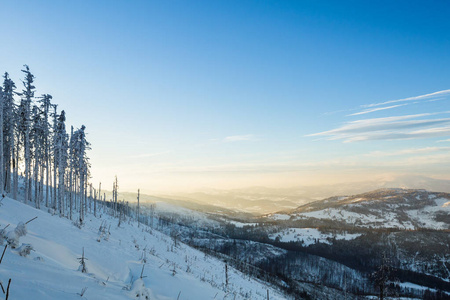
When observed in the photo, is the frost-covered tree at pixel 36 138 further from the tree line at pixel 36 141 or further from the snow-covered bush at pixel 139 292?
the snow-covered bush at pixel 139 292

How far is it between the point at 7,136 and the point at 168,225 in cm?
14529

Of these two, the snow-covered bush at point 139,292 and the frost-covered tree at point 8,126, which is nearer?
the snow-covered bush at point 139,292

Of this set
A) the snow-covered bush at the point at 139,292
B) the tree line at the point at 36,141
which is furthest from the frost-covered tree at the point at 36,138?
the snow-covered bush at the point at 139,292

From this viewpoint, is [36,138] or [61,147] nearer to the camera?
[61,147]

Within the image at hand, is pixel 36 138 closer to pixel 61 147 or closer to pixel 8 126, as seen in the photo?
pixel 8 126

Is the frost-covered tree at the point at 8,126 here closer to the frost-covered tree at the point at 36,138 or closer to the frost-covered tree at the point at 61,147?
the frost-covered tree at the point at 36,138

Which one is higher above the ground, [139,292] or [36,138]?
[36,138]

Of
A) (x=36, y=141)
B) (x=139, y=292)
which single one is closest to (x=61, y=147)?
(x=36, y=141)

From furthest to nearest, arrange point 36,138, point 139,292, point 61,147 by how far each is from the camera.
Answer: point 36,138
point 61,147
point 139,292

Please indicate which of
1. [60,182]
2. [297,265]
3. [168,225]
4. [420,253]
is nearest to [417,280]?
[420,253]

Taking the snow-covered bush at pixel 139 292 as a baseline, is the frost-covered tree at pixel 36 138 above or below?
above

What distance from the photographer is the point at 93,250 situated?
13.0 metres

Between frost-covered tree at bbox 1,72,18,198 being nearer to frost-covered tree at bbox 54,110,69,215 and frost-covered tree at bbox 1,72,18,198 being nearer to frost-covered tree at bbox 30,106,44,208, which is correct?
frost-covered tree at bbox 30,106,44,208

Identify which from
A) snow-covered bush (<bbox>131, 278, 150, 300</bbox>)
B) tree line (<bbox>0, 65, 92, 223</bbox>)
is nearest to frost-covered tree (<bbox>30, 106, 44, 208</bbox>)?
tree line (<bbox>0, 65, 92, 223</bbox>)
